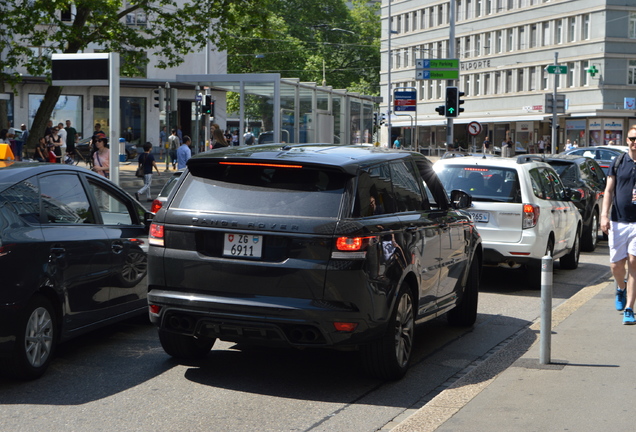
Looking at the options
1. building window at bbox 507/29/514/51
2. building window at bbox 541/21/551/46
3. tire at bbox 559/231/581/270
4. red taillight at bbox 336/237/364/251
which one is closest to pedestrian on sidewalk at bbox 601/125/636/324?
red taillight at bbox 336/237/364/251

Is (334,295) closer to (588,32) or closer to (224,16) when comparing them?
(224,16)

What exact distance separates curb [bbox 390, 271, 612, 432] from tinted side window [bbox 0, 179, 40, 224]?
2.95 metres

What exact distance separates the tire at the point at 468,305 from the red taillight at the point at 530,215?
9.01 ft

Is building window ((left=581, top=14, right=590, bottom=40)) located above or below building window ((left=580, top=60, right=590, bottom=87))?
above

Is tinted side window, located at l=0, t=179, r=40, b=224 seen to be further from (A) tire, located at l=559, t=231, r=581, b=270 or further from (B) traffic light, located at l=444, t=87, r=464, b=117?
(B) traffic light, located at l=444, t=87, r=464, b=117

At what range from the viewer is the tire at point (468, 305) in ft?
28.8

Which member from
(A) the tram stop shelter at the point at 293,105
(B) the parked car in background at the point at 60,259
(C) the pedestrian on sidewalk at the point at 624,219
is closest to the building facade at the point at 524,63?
(A) the tram stop shelter at the point at 293,105

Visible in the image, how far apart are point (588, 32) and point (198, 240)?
2749 inches

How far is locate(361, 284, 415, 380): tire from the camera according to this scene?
250 inches

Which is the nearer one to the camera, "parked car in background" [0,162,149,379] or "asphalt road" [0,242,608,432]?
"asphalt road" [0,242,608,432]

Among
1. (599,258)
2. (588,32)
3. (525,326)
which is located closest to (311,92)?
(599,258)

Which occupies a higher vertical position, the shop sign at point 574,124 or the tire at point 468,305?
the shop sign at point 574,124

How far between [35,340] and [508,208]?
6710 mm

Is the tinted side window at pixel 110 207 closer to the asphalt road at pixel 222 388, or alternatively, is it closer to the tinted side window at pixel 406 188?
the asphalt road at pixel 222 388
